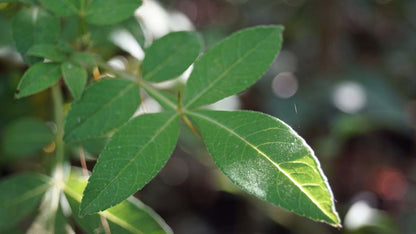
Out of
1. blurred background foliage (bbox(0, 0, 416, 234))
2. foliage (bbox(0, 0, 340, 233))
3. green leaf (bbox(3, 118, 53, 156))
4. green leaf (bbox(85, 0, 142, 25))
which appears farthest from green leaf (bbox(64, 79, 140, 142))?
blurred background foliage (bbox(0, 0, 416, 234))

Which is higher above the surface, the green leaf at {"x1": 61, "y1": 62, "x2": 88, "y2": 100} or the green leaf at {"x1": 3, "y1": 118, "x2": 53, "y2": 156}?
the green leaf at {"x1": 61, "y1": 62, "x2": 88, "y2": 100}

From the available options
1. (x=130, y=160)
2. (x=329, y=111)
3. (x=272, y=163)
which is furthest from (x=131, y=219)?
(x=329, y=111)

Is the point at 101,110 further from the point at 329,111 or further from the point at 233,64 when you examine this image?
the point at 329,111

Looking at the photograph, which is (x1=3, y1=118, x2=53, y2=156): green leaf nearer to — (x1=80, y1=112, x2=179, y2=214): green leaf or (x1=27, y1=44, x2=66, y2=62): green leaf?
(x1=27, y1=44, x2=66, y2=62): green leaf

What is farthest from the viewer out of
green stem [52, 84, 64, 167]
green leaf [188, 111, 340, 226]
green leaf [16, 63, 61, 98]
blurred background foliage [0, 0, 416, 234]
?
blurred background foliage [0, 0, 416, 234]

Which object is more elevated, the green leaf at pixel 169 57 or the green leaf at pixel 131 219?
the green leaf at pixel 169 57

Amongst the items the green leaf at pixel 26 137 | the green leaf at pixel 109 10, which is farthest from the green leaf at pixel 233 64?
the green leaf at pixel 26 137

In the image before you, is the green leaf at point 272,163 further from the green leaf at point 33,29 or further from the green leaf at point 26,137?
the green leaf at point 26,137
